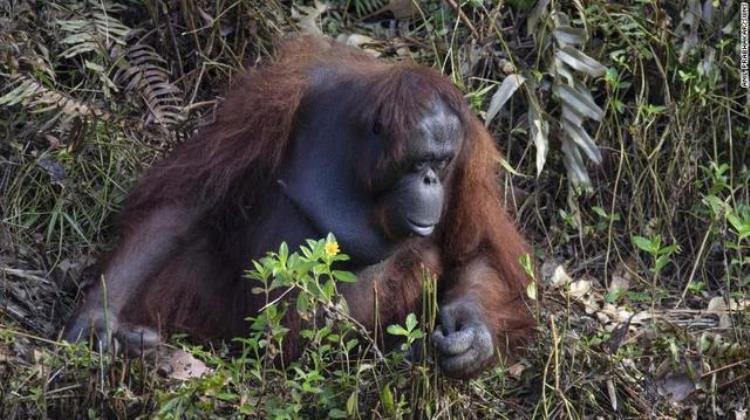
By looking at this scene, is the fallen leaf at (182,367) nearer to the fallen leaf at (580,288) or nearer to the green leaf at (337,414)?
the green leaf at (337,414)

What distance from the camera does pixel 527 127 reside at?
17.9ft

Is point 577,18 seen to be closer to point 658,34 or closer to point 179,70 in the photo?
point 658,34

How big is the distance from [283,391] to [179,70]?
6.76 ft

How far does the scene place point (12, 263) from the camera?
4770 mm

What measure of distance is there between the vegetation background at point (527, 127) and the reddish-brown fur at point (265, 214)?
0.55 feet

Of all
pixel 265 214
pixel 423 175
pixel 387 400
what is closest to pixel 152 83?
pixel 265 214

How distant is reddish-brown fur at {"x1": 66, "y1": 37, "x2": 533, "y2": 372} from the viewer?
4391mm

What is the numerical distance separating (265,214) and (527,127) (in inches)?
52.5

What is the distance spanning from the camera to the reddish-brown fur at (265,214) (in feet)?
14.4

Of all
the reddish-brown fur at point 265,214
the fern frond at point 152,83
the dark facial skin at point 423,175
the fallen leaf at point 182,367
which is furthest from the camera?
the fern frond at point 152,83

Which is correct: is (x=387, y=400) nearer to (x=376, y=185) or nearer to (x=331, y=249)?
(x=331, y=249)

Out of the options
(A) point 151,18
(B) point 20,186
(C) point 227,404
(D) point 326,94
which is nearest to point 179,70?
(A) point 151,18

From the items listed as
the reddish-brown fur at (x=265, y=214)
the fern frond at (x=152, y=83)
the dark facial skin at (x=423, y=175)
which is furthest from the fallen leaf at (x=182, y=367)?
the fern frond at (x=152, y=83)

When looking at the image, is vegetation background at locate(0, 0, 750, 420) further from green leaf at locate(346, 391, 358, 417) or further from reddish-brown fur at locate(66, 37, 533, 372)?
green leaf at locate(346, 391, 358, 417)
